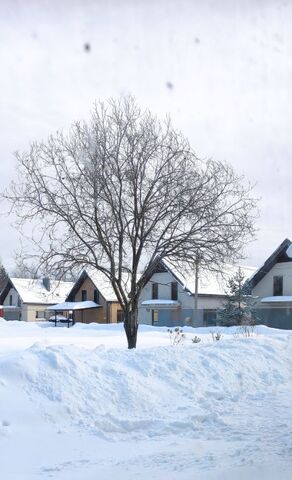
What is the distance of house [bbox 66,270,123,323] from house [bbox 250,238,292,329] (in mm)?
14893

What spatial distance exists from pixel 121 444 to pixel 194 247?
1089cm

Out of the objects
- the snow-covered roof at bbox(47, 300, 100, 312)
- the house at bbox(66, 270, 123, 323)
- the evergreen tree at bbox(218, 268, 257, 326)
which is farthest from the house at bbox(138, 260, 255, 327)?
the snow-covered roof at bbox(47, 300, 100, 312)

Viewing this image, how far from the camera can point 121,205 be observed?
60.4 feet

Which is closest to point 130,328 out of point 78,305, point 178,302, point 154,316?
point 178,302

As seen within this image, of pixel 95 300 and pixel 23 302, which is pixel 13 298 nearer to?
pixel 23 302

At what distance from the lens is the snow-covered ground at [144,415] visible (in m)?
6.78

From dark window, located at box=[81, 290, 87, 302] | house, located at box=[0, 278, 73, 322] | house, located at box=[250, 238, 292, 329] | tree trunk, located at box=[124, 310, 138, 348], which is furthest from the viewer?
house, located at box=[0, 278, 73, 322]

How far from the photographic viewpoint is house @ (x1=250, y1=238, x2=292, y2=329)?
147 feet

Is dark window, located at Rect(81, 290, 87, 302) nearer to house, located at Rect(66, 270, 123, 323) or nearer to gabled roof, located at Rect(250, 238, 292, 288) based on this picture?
house, located at Rect(66, 270, 123, 323)

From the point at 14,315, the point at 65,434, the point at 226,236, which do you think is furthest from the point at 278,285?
the point at 65,434

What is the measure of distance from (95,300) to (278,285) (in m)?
19.5

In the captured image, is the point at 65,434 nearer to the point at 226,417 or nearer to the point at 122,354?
the point at 226,417

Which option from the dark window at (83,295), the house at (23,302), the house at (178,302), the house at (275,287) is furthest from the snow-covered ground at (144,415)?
the house at (23,302)

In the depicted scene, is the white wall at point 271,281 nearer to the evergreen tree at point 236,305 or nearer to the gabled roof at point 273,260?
the gabled roof at point 273,260
